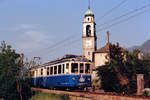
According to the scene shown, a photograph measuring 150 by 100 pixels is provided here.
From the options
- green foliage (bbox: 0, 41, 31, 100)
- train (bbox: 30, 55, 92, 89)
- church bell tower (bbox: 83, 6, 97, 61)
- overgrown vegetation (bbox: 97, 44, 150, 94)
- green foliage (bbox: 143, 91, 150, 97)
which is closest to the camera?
green foliage (bbox: 143, 91, 150, 97)

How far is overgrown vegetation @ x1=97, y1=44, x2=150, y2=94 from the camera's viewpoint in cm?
2308

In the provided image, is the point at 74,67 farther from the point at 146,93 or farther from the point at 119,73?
the point at 146,93

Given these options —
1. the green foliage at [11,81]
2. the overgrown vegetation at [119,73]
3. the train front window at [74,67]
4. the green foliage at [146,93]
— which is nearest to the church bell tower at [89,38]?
the green foliage at [11,81]

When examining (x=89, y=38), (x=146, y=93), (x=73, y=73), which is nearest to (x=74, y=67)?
(x=73, y=73)

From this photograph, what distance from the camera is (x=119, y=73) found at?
2378 cm

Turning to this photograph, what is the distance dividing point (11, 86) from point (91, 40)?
90.0 feet

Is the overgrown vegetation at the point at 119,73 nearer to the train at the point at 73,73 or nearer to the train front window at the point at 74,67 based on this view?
the train at the point at 73,73

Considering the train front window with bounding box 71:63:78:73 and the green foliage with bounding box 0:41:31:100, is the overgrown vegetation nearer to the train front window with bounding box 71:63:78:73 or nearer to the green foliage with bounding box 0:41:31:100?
the train front window with bounding box 71:63:78:73

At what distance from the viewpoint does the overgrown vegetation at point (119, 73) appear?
75.7 feet

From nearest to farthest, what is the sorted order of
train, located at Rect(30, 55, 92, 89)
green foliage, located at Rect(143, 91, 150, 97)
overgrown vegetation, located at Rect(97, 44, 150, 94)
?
green foliage, located at Rect(143, 91, 150, 97), train, located at Rect(30, 55, 92, 89), overgrown vegetation, located at Rect(97, 44, 150, 94)

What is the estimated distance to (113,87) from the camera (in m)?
23.8

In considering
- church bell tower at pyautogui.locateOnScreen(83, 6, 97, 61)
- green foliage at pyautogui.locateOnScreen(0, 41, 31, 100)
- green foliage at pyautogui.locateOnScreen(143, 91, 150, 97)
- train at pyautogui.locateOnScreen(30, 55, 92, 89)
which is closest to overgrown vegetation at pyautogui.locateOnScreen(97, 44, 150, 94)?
green foliage at pyautogui.locateOnScreen(143, 91, 150, 97)

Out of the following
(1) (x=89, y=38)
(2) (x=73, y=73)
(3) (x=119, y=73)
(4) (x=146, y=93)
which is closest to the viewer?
(4) (x=146, y=93)

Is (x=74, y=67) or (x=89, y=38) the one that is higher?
(x=89, y=38)
